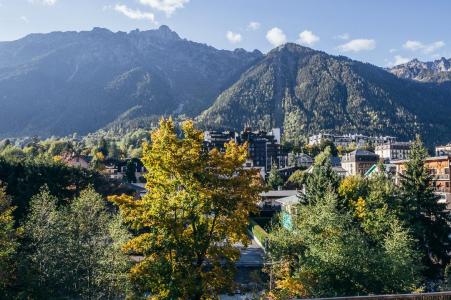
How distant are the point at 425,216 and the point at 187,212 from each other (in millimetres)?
27193

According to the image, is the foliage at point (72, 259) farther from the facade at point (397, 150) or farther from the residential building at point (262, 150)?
the facade at point (397, 150)

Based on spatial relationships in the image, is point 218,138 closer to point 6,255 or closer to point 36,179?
point 36,179

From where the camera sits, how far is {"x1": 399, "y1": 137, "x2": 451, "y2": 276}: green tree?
36.8 meters

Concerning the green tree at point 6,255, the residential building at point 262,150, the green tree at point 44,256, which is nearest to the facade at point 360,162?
the residential building at point 262,150

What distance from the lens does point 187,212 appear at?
68.2 feet

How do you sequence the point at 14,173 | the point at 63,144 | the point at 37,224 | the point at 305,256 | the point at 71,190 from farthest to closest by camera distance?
the point at 63,144
the point at 71,190
the point at 14,173
the point at 37,224
the point at 305,256

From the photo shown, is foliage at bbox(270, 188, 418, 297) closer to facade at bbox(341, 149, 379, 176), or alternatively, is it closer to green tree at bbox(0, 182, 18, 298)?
green tree at bbox(0, 182, 18, 298)

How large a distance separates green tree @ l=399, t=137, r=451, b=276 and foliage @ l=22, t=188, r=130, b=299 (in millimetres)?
25170

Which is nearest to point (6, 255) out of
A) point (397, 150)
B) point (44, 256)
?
point (44, 256)

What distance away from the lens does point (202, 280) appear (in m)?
20.3

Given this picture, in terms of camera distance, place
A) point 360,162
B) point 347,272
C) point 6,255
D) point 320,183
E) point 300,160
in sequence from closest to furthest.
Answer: point 347,272 → point 6,255 → point 320,183 → point 360,162 → point 300,160

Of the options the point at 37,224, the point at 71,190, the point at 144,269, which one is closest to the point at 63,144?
the point at 71,190

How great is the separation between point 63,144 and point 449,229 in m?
125

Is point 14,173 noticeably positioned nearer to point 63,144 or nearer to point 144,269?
point 144,269
